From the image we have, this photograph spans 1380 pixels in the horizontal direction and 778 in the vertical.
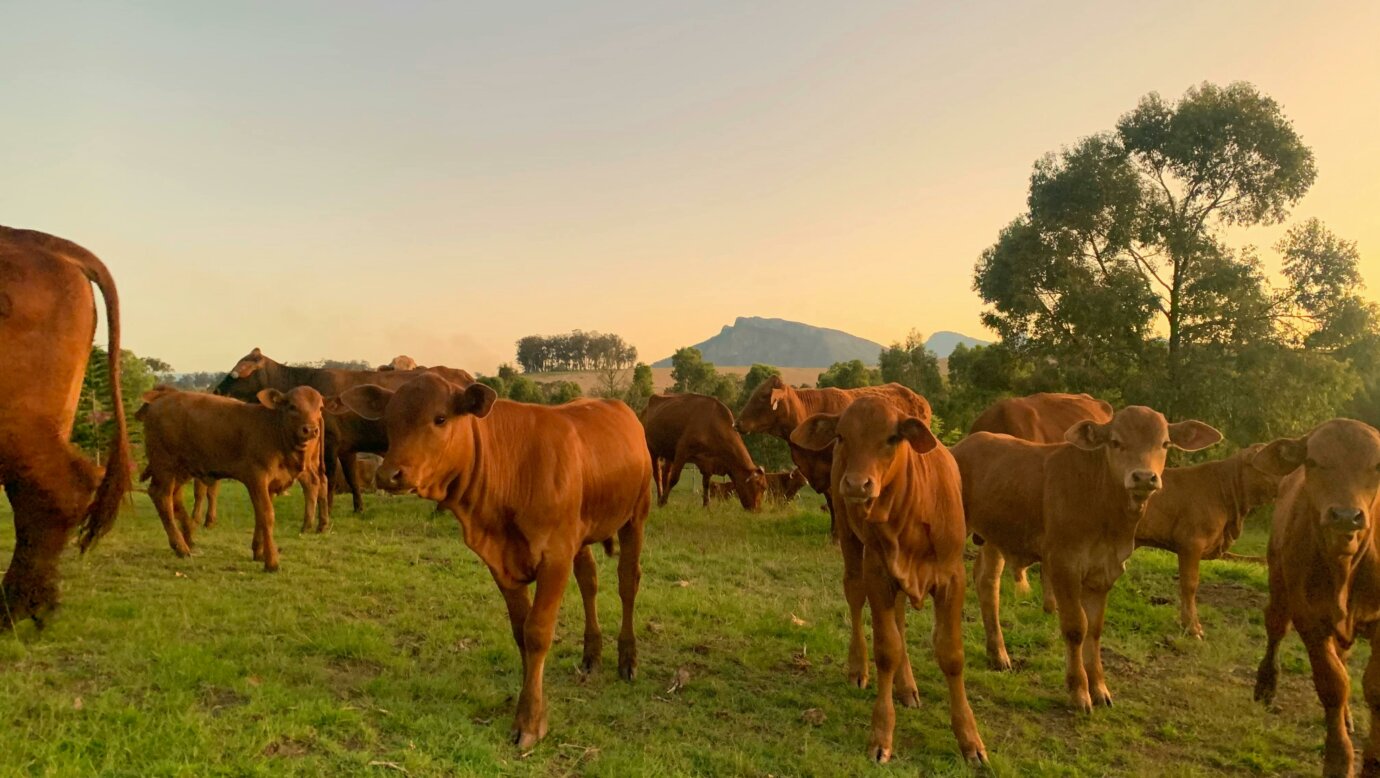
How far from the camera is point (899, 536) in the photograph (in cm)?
536

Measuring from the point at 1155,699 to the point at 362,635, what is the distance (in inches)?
254

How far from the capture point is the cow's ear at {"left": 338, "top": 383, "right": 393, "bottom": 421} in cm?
506

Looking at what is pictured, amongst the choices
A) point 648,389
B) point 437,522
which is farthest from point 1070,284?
point 648,389

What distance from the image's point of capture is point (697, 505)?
1734 centimetres

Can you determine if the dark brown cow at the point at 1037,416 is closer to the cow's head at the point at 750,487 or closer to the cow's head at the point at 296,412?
the cow's head at the point at 750,487

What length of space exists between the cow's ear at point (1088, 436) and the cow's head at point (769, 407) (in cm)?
786

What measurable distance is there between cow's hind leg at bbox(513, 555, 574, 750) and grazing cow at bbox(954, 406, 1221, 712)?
12.9 feet

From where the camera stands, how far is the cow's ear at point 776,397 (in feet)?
45.9

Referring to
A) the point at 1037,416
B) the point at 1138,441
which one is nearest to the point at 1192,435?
the point at 1138,441

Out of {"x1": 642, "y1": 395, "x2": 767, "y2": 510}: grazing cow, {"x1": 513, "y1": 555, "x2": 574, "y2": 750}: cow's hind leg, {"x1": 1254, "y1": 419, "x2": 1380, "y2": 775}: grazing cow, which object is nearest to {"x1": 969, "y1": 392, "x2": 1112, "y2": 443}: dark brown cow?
{"x1": 642, "y1": 395, "x2": 767, "y2": 510}: grazing cow

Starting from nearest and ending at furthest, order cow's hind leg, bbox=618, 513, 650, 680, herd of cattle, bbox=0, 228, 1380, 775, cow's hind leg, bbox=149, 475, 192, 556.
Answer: herd of cattle, bbox=0, 228, 1380, 775
cow's hind leg, bbox=618, 513, 650, 680
cow's hind leg, bbox=149, 475, 192, 556

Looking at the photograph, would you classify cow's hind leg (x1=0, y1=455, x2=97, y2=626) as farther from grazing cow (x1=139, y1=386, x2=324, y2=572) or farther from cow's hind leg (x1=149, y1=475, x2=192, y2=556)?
cow's hind leg (x1=149, y1=475, x2=192, y2=556)

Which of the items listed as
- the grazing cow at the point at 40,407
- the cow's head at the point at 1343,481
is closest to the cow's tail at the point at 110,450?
the grazing cow at the point at 40,407

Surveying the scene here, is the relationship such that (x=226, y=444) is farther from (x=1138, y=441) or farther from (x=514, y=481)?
(x=1138, y=441)
